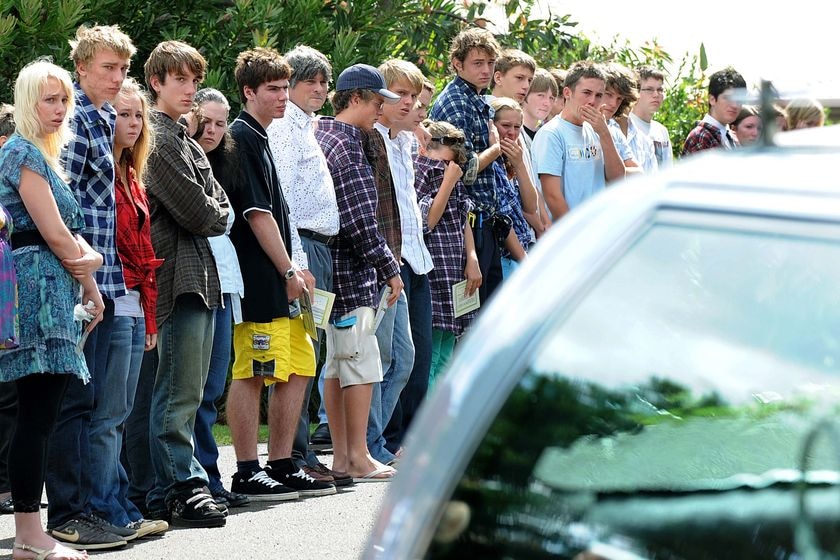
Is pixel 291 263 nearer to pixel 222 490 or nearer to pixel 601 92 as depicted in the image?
pixel 222 490

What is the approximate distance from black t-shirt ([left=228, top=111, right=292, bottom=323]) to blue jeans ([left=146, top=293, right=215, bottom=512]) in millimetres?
Answer: 542

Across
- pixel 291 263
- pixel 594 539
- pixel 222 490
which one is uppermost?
pixel 594 539

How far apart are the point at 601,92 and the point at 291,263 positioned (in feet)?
10.4

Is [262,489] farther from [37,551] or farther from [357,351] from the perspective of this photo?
[37,551]

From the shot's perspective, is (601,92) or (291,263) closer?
(291,263)

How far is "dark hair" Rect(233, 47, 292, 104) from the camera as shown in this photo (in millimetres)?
7496

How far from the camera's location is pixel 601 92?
9719mm

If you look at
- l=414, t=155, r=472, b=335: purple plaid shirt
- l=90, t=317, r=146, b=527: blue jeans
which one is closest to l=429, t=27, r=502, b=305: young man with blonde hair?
l=414, t=155, r=472, b=335: purple plaid shirt

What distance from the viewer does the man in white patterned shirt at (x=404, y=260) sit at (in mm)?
8570

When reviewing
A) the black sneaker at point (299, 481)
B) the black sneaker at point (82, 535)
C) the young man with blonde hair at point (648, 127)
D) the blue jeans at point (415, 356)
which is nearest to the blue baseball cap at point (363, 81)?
the blue jeans at point (415, 356)

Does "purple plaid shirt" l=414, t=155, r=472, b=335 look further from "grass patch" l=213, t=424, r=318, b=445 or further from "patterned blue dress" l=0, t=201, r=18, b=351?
"patterned blue dress" l=0, t=201, r=18, b=351

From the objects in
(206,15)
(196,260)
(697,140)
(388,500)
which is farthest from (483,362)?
(206,15)

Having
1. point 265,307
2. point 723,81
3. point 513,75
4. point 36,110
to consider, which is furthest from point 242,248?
point 723,81

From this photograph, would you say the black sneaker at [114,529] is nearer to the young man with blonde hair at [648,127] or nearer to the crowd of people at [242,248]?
the crowd of people at [242,248]
